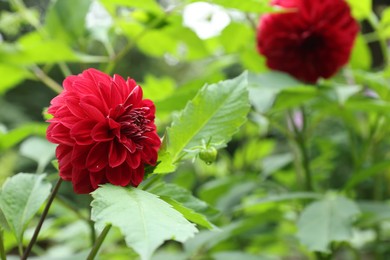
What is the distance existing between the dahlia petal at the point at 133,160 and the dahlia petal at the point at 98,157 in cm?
2

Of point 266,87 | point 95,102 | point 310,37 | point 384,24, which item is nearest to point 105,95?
point 95,102

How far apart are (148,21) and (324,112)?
12.1 inches

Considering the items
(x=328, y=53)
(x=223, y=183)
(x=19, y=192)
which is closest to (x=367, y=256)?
(x=223, y=183)

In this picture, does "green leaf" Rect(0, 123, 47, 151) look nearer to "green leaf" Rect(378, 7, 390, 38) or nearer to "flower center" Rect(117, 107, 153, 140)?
"flower center" Rect(117, 107, 153, 140)

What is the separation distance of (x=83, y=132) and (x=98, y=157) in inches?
0.9

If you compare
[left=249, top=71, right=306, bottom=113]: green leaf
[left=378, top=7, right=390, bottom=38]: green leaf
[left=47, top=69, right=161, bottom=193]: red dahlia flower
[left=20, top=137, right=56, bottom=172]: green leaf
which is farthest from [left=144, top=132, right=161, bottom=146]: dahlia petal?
[left=378, top=7, right=390, bottom=38]: green leaf

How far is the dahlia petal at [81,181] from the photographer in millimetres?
391

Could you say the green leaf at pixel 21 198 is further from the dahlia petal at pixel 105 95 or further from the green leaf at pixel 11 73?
the green leaf at pixel 11 73

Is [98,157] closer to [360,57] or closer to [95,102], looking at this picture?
[95,102]

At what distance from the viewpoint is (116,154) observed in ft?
1.29

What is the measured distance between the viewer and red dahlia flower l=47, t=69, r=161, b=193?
384 mm

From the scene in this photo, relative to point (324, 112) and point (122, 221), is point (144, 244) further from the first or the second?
point (324, 112)

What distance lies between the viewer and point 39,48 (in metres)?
0.71

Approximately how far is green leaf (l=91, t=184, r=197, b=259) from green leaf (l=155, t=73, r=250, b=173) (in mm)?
83
